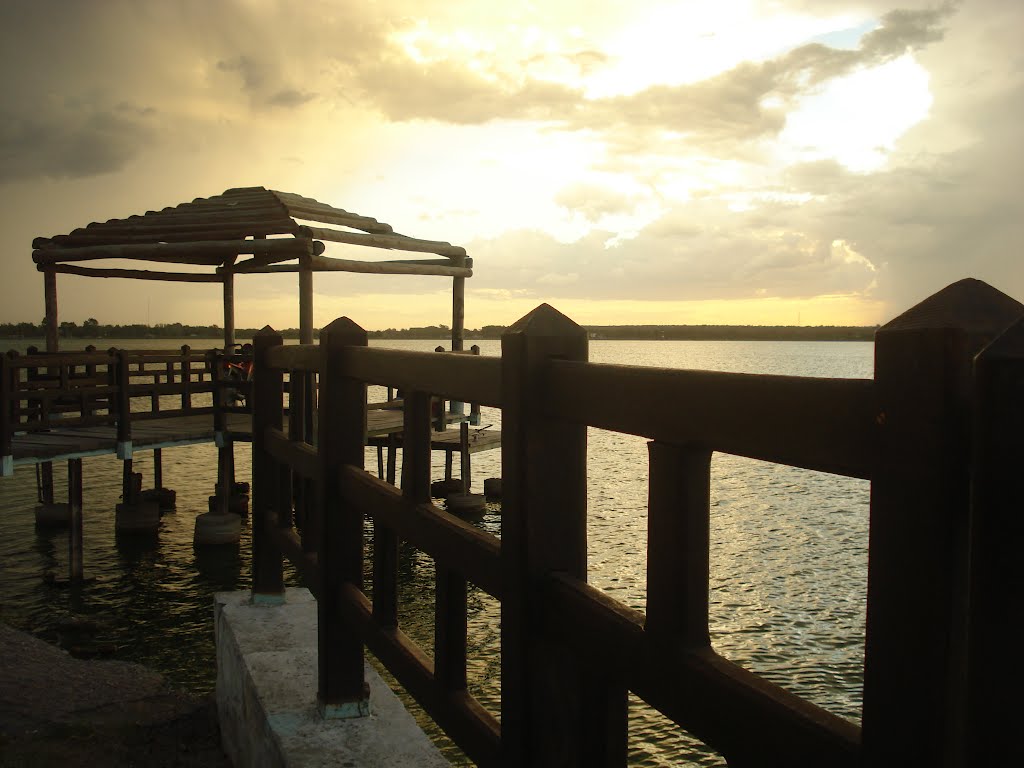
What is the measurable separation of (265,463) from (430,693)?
112 inches

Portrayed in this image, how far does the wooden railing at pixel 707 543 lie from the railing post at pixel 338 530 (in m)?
0.69

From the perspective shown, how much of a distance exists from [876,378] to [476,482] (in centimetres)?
2685

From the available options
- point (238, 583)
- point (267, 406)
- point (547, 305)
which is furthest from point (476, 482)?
point (547, 305)

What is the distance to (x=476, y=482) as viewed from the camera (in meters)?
27.7

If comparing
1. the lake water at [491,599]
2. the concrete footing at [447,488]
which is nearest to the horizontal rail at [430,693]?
the lake water at [491,599]

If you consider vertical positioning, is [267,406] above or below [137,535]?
above

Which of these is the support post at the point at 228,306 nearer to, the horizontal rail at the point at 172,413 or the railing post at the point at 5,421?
the horizontal rail at the point at 172,413

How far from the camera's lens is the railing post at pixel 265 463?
201 inches

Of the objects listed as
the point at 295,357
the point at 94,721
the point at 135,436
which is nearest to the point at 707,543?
the point at 295,357

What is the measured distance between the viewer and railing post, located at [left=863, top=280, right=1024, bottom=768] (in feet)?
3.38

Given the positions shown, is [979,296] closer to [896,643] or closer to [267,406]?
[896,643]

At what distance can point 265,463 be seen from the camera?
16.8 ft

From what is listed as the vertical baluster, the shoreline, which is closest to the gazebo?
the shoreline

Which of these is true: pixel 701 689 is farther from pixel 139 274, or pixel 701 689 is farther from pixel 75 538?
pixel 139 274
